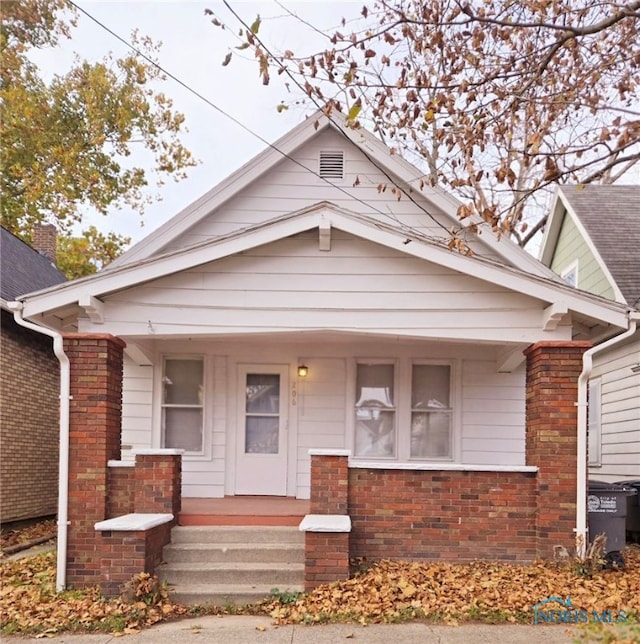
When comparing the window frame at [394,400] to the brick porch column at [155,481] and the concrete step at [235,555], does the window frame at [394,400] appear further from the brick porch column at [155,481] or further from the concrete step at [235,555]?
the brick porch column at [155,481]

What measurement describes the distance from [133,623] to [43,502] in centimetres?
666

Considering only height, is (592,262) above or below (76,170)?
below

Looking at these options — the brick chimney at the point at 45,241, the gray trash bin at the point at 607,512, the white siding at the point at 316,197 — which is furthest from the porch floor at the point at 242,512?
the brick chimney at the point at 45,241

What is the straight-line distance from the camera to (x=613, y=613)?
514cm

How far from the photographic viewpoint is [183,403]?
8.71 metres

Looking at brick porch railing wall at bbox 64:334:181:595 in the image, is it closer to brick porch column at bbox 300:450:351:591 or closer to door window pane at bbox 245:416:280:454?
brick porch column at bbox 300:450:351:591

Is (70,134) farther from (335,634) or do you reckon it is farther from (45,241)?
(335,634)

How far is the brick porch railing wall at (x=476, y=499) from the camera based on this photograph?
6359 millimetres

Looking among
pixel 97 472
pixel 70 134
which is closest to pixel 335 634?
pixel 97 472

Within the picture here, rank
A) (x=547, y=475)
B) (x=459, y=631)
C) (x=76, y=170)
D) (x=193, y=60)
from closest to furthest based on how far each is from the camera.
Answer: (x=459, y=631) < (x=547, y=475) < (x=193, y=60) < (x=76, y=170)

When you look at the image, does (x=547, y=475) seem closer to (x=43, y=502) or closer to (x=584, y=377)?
(x=584, y=377)

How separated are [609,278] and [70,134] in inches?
653

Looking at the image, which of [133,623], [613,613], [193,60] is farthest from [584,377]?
[193,60]

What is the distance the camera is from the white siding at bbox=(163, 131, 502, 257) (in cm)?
877
